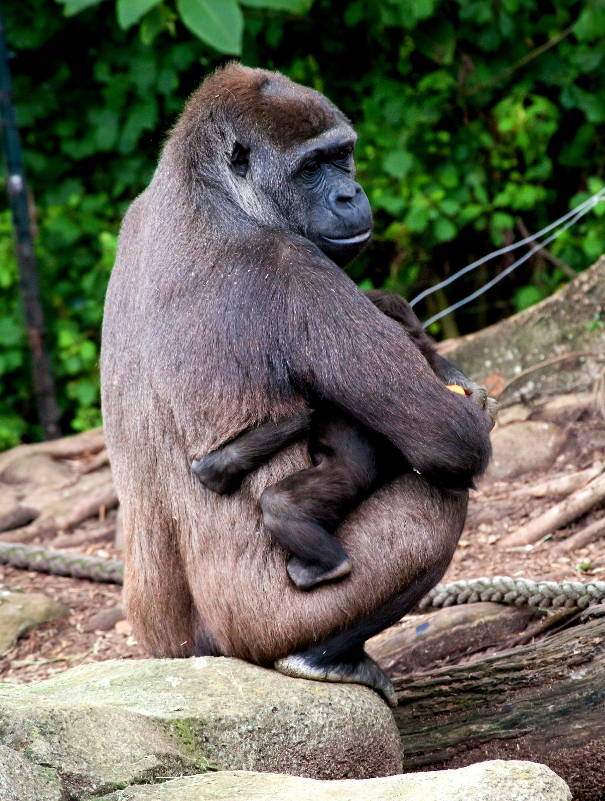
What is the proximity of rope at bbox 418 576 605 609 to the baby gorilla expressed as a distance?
73cm

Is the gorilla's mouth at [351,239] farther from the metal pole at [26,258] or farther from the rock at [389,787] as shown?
the metal pole at [26,258]

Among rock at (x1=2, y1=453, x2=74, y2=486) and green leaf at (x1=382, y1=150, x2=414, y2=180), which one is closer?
rock at (x1=2, y1=453, x2=74, y2=486)

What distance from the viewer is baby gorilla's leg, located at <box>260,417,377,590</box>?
292 cm

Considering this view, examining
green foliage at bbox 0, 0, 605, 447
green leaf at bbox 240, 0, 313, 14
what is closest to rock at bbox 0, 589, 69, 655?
green foliage at bbox 0, 0, 605, 447

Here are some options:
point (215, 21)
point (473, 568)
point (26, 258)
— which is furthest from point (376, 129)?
point (473, 568)

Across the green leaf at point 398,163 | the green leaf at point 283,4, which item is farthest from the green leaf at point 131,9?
the green leaf at point 398,163

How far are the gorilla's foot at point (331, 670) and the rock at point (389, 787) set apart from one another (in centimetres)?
68

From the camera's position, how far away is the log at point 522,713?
3168 millimetres

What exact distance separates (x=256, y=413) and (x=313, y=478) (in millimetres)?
239

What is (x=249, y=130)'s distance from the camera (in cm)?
330

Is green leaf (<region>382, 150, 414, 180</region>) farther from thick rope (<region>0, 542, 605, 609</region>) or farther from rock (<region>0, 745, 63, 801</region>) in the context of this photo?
rock (<region>0, 745, 63, 801</region>)

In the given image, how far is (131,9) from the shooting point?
5.72 metres

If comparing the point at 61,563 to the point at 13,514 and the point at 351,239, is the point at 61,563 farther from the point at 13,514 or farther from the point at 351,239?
the point at 351,239

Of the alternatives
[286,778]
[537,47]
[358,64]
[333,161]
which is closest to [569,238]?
[537,47]
